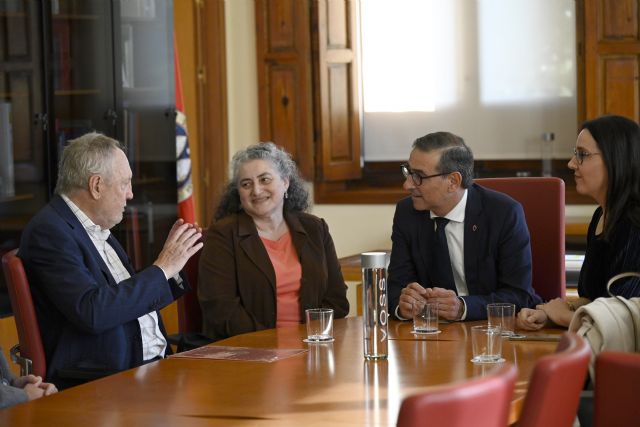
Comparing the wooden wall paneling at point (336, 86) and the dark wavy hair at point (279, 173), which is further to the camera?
the wooden wall paneling at point (336, 86)

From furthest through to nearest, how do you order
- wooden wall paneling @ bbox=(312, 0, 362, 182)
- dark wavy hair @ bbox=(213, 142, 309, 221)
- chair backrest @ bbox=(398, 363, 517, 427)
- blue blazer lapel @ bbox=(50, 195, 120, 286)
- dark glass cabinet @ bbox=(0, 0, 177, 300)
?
wooden wall paneling @ bbox=(312, 0, 362, 182) < dark glass cabinet @ bbox=(0, 0, 177, 300) < dark wavy hair @ bbox=(213, 142, 309, 221) < blue blazer lapel @ bbox=(50, 195, 120, 286) < chair backrest @ bbox=(398, 363, 517, 427)

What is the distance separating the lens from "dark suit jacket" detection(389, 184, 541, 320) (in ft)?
11.9

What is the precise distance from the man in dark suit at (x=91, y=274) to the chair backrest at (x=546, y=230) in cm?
126

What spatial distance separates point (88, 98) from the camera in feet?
18.2

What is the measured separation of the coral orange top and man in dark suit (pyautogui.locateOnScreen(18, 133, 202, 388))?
493mm

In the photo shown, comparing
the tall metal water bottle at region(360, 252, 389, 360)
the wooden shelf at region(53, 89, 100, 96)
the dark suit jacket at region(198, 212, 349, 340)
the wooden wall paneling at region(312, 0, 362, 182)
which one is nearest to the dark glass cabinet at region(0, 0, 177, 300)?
the wooden shelf at region(53, 89, 100, 96)

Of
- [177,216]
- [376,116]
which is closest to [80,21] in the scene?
[177,216]

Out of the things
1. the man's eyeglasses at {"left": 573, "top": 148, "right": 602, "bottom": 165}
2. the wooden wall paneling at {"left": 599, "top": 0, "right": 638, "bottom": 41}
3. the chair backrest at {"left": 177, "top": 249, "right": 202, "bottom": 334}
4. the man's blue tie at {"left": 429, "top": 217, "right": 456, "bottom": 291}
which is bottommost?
the chair backrest at {"left": 177, "top": 249, "right": 202, "bottom": 334}

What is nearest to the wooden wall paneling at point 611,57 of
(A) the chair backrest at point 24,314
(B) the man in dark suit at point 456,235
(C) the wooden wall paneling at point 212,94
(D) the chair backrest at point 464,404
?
(C) the wooden wall paneling at point 212,94

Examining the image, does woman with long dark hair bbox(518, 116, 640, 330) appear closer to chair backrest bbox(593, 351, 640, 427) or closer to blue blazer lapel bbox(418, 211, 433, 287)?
blue blazer lapel bbox(418, 211, 433, 287)

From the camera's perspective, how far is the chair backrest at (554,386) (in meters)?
1.71

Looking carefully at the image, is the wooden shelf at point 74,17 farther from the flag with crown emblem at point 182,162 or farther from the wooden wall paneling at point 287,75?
the wooden wall paneling at point 287,75

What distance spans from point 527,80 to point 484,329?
383 centimetres

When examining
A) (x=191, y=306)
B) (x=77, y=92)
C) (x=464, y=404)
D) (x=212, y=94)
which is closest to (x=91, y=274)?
(x=191, y=306)
